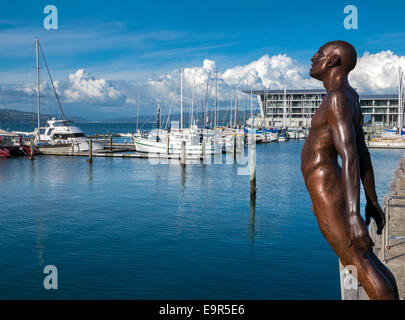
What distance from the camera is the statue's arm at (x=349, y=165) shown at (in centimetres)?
411

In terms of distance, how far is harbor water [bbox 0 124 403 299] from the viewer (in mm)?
11703

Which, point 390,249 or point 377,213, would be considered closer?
point 377,213

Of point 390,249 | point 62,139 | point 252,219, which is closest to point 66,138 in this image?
point 62,139

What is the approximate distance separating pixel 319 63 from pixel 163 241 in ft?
40.5

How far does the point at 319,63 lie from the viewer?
4535mm

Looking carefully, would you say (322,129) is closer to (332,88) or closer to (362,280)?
(332,88)

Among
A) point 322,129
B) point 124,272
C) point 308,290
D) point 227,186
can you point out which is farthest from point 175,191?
point 322,129

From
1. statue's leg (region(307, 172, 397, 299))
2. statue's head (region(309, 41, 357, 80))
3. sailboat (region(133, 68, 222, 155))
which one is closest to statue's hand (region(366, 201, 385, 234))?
statue's leg (region(307, 172, 397, 299))

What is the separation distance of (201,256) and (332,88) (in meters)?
10.6

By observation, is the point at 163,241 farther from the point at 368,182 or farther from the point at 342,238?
the point at 342,238

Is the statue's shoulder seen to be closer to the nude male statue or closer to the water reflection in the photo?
the nude male statue

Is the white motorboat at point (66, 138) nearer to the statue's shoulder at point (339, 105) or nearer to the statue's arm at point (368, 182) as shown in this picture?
the statue's arm at point (368, 182)

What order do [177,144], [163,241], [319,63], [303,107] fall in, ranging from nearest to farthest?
[319,63], [163,241], [177,144], [303,107]

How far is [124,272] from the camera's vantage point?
12.7 meters
